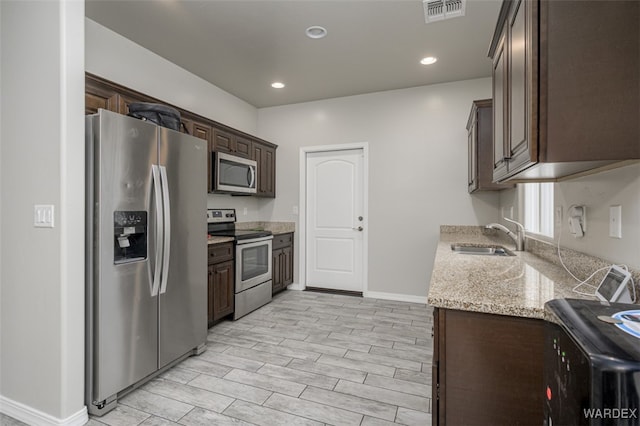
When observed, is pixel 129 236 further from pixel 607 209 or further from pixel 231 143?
pixel 607 209

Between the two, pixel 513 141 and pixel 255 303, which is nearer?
pixel 513 141

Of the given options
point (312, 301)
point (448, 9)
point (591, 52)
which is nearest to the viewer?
point (591, 52)

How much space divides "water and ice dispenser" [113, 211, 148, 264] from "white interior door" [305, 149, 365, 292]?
9.24ft

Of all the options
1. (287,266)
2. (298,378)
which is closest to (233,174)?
(287,266)

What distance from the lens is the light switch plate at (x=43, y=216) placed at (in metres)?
1.76

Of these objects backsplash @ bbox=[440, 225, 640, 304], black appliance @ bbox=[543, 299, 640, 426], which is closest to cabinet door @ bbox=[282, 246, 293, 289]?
backsplash @ bbox=[440, 225, 640, 304]

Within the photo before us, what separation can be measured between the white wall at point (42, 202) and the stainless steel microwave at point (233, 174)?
5.71ft

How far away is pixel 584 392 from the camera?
58cm

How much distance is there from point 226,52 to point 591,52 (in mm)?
3014

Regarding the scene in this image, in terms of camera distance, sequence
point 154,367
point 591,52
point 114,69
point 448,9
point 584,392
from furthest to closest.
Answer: point 114,69, point 448,9, point 154,367, point 591,52, point 584,392

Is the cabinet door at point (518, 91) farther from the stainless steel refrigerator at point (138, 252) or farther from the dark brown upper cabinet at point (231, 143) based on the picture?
the dark brown upper cabinet at point (231, 143)

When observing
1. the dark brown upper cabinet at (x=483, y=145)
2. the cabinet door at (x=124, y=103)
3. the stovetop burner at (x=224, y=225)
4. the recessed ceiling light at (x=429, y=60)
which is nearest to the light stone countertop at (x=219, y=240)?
the stovetop burner at (x=224, y=225)

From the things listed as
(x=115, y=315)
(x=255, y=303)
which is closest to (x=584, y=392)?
(x=115, y=315)

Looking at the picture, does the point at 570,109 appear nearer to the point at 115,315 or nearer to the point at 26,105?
the point at 115,315
